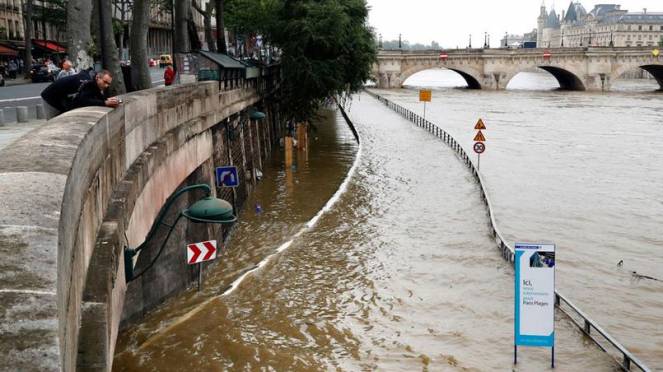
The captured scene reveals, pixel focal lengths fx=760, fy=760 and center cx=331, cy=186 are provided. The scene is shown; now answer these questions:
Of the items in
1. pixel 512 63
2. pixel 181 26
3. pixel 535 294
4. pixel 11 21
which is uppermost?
pixel 11 21

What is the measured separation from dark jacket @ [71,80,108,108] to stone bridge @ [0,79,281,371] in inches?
14.4

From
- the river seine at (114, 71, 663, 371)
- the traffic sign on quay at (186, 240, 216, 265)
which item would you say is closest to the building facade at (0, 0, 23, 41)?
the river seine at (114, 71, 663, 371)

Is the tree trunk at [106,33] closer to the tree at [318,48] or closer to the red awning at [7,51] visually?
the tree at [318,48]

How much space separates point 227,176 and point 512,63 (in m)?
92.6

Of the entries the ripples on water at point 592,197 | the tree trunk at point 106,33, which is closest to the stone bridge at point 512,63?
the ripples on water at point 592,197

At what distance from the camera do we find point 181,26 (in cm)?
2631

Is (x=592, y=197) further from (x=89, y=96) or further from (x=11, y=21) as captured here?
(x=11, y=21)

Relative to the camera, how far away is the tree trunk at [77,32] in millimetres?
20359

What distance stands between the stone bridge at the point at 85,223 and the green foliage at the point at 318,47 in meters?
21.1

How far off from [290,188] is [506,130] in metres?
28.7

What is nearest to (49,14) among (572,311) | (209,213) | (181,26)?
(181,26)

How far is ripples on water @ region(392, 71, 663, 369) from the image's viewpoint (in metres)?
17.9

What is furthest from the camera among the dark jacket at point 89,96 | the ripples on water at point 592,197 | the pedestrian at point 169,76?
the pedestrian at point 169,76

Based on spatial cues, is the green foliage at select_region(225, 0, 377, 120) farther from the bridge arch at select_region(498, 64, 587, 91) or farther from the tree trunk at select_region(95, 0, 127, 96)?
the bridge arch at select_region(498, 64, 587, 91)
